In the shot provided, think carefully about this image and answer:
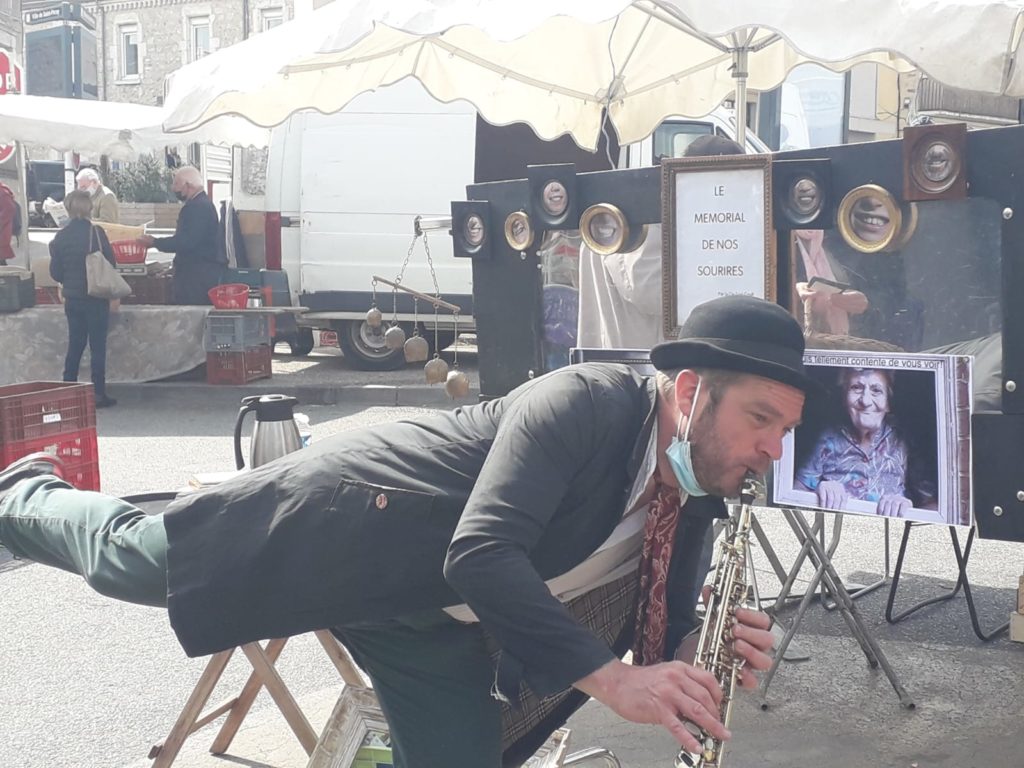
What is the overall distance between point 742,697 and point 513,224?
69.6 inches

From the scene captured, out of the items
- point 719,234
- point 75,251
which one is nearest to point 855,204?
point 719,234

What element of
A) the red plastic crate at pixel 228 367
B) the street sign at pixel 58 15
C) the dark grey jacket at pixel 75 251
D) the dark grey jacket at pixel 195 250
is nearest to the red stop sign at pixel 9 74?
the dark grey jacket at pixel 195 250

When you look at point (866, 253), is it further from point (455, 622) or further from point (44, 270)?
point (44, 270)

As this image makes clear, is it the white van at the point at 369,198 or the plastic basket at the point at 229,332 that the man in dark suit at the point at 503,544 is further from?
the white van at the point at 369,198

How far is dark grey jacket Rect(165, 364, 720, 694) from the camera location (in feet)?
6.46

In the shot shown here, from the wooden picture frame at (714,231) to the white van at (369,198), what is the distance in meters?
6.93

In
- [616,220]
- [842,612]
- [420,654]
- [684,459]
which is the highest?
[616,220]

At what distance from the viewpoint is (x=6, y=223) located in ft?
37.8

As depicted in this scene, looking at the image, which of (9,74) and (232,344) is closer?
(232,344)

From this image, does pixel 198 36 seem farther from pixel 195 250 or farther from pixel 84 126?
pixel 195 250

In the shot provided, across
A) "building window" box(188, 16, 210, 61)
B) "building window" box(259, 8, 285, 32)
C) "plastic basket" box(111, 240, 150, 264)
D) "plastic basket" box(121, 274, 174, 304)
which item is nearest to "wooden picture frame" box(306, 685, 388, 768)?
"plastic basket" box(121, 274, 174, 304)

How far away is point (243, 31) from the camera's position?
37.1m

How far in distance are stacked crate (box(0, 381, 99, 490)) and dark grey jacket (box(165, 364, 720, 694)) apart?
3.82 metres

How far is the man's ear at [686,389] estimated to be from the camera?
204 centimetres
